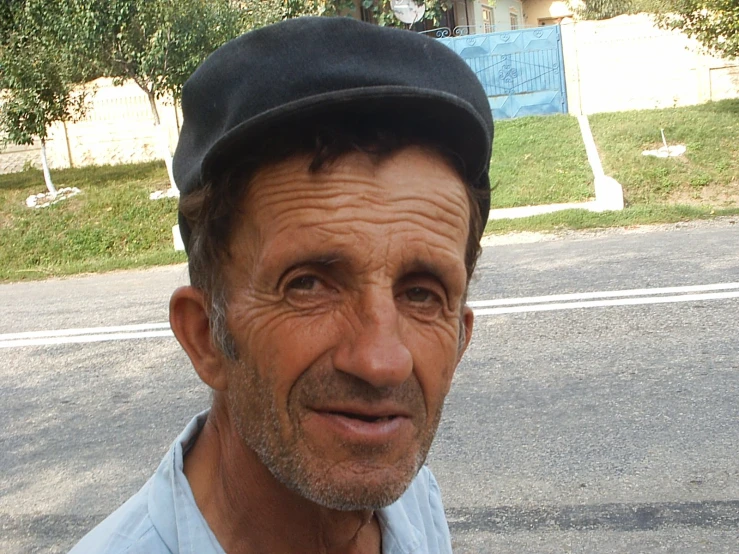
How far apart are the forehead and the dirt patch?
1210 centimetres

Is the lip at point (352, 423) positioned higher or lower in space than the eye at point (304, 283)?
lower

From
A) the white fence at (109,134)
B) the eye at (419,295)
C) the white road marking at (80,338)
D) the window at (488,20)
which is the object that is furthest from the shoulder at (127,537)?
the window at (488,20)

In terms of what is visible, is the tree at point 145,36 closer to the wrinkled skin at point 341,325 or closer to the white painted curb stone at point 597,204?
the white painted curb stone at point 597,204

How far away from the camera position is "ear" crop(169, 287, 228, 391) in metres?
1.55

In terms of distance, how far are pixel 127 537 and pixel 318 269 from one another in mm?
502

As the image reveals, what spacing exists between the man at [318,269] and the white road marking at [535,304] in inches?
226

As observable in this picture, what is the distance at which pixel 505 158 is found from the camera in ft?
50.7

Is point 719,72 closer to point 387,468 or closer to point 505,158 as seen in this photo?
point 505,158

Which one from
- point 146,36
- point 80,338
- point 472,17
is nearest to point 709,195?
point 146,36

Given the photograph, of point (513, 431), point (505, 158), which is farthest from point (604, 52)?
point (513, 431)

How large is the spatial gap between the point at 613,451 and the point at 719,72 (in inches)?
614

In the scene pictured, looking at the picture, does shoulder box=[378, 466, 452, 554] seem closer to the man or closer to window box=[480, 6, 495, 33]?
the man

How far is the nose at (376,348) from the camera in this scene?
4.24 feet

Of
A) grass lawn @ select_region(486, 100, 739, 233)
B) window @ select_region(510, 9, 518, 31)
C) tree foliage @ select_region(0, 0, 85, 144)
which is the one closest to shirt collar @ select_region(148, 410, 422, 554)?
grass lawn @ select_region(486, 100, 739, 233)
